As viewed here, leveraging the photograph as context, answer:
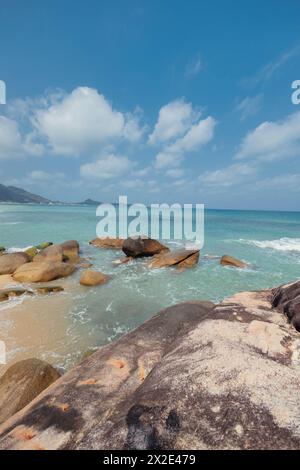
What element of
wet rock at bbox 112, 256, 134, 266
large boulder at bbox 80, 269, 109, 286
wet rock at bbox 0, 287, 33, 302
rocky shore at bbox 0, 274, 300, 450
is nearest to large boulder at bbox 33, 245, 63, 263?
wet rock at bbox 112, 256, 134, 266

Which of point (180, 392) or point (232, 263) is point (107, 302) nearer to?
point (180, 392)

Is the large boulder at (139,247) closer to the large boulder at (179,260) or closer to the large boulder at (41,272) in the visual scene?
the large boulder at (179,260)

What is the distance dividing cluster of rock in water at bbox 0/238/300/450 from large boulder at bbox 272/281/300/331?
0.07 feet

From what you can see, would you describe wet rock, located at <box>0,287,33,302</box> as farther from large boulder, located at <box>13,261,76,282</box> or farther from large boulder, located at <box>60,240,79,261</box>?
large boulder, located at <box>60,240,79,261</box>

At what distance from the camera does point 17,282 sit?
11438 millimetres

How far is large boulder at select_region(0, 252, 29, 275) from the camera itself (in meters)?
12.7

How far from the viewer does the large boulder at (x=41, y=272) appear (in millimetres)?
11453

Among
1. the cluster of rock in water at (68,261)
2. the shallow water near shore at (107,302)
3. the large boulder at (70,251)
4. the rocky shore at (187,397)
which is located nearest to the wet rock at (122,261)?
the cluster of rock in water at (68,261)

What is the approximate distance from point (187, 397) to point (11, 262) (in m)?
13.4

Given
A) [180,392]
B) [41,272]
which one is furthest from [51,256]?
[180,392]

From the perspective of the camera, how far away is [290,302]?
4285mm

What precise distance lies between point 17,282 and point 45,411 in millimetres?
10066
